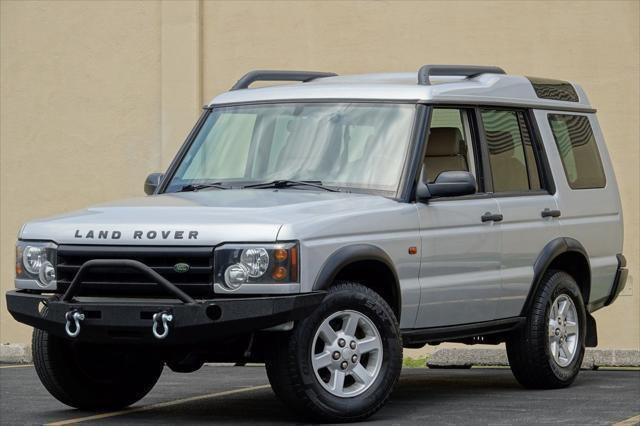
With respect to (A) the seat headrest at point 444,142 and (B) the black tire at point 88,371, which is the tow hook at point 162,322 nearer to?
(B) the black tire at point 88,371

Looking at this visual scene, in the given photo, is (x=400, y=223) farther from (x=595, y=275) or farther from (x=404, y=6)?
(x=404, y=6)

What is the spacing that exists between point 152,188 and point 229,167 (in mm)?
572

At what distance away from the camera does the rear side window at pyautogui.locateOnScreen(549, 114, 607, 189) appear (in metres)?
11.0

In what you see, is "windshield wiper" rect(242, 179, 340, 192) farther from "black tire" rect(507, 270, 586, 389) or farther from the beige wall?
the beige wall

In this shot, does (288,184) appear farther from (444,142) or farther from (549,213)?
(549,213)

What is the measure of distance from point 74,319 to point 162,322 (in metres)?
0.54

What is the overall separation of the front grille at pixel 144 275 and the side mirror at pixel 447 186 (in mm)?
1614

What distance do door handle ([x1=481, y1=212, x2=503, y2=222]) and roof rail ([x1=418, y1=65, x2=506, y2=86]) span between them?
2.88ft

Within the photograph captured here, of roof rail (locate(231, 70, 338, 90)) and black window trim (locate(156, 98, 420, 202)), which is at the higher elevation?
roof rail (locate(231, 70, 338, 90))

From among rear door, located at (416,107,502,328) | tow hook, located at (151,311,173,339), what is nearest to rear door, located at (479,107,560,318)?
rear door, located at (416,107,502,328)

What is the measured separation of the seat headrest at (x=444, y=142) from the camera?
31.8ft

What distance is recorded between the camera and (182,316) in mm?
8016

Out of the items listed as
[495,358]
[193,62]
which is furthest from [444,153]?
[193,62]

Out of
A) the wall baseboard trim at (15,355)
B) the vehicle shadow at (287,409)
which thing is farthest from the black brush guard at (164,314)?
the wall baseboard trim at (15,355)
